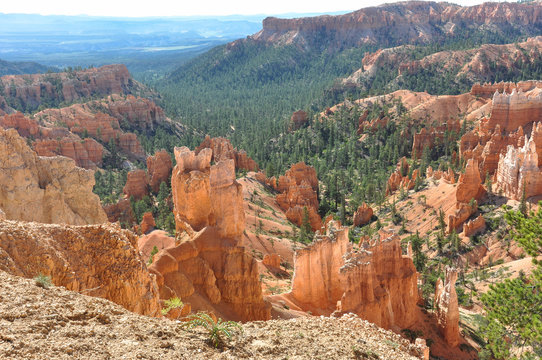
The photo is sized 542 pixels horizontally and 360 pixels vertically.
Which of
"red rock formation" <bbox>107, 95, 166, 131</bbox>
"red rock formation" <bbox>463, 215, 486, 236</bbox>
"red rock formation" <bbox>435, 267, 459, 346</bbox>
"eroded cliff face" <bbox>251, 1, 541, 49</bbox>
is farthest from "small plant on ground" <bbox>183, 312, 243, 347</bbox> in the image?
"eroded cliff face" <bbox>251, 1, 541, 49</bbox>

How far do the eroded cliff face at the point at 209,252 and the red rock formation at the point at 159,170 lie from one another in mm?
33662

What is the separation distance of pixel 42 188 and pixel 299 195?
32.0 meters

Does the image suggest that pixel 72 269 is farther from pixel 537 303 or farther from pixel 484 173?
pixel 484 173

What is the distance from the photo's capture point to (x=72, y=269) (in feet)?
36.7

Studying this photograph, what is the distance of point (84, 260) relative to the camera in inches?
462

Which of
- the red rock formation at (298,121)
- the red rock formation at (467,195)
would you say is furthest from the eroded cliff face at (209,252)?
the red rock formation at (298,121)

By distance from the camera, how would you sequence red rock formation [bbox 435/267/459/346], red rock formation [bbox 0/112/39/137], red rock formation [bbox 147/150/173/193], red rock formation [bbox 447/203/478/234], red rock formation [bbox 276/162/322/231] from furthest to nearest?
red rock formation [bbox 0/112/39/137]
red rock formation [bbox 147/150/173/193]
red rock formation [bbox 276/162/322/231]
red rock formation [bbox 447/203/478/234]
red rock formation [bbox 435/267/459/346]

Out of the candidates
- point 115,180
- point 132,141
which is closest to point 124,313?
point 115,180

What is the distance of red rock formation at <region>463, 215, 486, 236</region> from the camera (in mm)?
41562

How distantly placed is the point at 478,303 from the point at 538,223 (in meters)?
18.6

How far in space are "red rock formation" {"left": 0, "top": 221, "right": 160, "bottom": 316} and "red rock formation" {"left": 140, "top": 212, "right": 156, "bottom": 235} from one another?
3055 cm

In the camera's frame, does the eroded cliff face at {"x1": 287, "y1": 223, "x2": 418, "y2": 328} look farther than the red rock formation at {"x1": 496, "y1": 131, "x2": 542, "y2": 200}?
No

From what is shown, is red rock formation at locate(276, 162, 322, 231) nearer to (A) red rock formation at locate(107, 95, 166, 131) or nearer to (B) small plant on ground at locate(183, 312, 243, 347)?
(B) small plant on ground at locate(183, 312, 243, 347)


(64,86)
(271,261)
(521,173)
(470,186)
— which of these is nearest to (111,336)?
(271,261)
